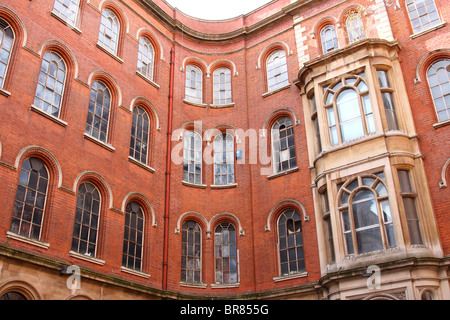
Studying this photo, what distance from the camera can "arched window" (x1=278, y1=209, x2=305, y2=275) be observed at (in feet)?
52.2

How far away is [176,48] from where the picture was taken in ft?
67.4

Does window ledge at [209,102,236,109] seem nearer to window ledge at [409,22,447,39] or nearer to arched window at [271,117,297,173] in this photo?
arched window at [271,117,297,173]

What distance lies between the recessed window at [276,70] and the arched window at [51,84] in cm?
851

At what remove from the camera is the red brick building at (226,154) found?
43.1 ft

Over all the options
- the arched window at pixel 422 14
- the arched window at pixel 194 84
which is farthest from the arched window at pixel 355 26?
the arched window at pixel 194 84

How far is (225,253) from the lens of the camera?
17266 mm

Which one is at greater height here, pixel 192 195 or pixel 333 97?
pixel 333 97

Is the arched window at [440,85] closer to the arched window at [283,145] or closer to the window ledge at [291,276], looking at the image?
the arched window at [283,145]

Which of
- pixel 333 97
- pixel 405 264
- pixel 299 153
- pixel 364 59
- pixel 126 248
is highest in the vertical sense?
pixel 364 59

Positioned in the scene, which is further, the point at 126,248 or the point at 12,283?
the point at 126,248

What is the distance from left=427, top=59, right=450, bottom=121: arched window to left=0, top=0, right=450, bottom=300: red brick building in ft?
0.22

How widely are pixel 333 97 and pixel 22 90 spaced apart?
10.1 meters
